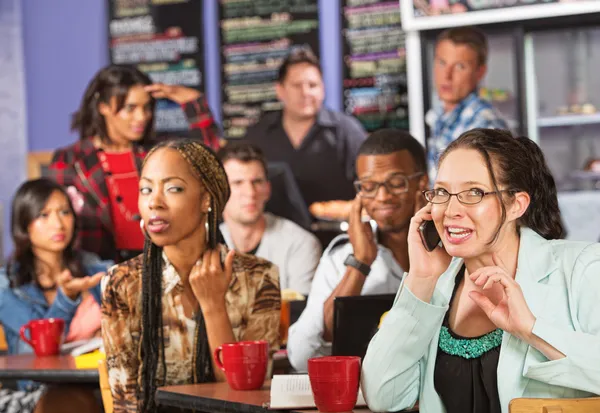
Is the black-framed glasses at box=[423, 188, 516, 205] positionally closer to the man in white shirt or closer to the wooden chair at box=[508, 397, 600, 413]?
the wooden chair at box=[508, 397, 600, 413]

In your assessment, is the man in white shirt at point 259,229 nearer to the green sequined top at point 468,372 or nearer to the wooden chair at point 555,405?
the green sequined top at point 468,372

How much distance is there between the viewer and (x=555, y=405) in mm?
1992

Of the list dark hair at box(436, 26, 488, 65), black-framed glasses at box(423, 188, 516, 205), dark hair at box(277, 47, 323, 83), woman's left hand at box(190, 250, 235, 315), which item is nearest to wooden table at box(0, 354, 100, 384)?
woman's left hand at box(190, 250, 235, 315)

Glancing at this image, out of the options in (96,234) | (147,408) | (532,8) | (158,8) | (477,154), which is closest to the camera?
(477,154)

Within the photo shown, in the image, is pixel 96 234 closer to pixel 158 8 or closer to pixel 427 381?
pixel 158 8

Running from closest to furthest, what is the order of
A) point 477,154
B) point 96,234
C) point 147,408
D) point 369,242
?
point 477,154
point 147,408
point 369,242
point 96,234

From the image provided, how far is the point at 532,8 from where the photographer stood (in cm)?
605

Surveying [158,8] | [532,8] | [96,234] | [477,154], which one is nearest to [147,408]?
[477,154]

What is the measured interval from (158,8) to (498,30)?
8.83ft

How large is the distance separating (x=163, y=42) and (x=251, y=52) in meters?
0.72

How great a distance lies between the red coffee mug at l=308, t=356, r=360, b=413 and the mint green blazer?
0.05 m

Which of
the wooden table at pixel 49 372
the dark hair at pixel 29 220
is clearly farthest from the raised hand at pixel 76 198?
the wooden table at pixel 49 372

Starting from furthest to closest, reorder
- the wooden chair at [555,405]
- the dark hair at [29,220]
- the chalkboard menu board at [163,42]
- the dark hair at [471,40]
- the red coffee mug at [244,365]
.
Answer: the chalkboard menu board at [163,42] → the dark hair at [471,40] → the dark hair at [29,220] → the red coffee mug at [244,365] → the wooden chair at [555,405]

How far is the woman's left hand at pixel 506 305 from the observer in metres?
2.11
